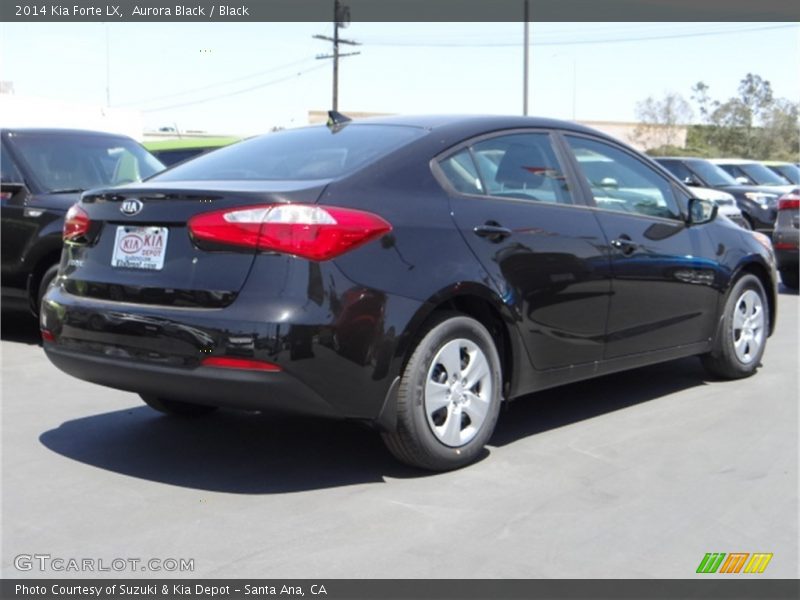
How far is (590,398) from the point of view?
6547mm

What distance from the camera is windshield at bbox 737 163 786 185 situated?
64.4 feet

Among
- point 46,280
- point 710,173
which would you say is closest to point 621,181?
point 46,280

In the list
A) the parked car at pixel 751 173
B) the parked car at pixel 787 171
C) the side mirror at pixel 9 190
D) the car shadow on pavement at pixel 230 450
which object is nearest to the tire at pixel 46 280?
the side mirror at pixel 9 190

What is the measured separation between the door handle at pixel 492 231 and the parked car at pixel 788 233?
785cm

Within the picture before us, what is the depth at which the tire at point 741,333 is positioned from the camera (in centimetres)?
686

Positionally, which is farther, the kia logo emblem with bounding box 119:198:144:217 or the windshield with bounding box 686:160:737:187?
the windshield with bounding box 686:160:737:187

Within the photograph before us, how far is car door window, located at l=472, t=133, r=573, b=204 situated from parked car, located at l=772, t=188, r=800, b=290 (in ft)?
23.5

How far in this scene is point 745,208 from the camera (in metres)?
16.5

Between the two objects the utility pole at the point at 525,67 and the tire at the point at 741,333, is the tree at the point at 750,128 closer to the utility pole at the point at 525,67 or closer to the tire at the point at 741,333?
the utility pole at the point at 525,67

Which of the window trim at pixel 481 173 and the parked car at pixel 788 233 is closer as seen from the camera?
the window trim at pixel 481 173

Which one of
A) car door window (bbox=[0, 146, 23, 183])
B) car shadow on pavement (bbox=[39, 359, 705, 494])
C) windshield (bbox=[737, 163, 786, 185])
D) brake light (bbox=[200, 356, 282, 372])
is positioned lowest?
car shadow on pavement (bbox=[39, 359, 705, 494])

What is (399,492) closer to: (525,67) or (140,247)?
(140,247)

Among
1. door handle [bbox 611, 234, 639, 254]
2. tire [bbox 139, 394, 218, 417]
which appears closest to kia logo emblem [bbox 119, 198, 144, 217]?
tire [bbox 139, 394, 218, 417]

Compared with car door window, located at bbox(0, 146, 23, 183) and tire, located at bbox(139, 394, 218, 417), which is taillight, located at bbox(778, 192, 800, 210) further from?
tire, located at bbox(139, 394, 218, 417)
